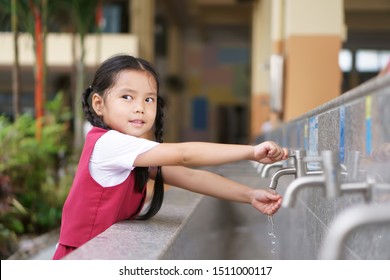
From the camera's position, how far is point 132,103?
165cm

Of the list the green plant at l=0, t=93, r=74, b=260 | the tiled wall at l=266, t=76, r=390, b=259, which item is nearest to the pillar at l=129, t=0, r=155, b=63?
the green plant at l=0, t=93, r=74, b=260

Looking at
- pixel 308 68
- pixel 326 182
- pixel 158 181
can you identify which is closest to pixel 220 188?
pixel 158 181

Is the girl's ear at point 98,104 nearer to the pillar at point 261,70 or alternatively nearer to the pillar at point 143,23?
the pillar at point 261,70

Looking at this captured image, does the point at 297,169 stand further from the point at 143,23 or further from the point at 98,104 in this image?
the point at 143,23

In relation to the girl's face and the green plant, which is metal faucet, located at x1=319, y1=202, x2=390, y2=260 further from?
the green plant

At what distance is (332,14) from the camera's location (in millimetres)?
5449

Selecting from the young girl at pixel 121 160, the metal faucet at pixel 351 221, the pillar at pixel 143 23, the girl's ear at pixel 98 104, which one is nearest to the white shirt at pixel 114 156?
the young girl at pixel 121 160

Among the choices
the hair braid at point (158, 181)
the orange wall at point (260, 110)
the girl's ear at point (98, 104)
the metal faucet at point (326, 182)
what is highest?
the girl's ear at point (98, 104)

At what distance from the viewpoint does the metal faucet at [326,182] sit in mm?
950

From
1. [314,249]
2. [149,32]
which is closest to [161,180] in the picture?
[314,249]

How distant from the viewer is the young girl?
1.56 m

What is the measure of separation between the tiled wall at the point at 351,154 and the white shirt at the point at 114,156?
1.15 feet

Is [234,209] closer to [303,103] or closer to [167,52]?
[303,103]
